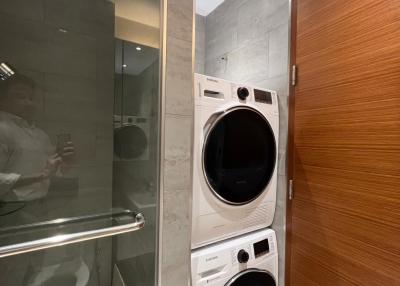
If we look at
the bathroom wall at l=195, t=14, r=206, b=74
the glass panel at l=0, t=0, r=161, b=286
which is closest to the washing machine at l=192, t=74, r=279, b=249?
the glass panel at l=0, t=0, r=161, b=286

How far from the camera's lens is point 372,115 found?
3.28ft

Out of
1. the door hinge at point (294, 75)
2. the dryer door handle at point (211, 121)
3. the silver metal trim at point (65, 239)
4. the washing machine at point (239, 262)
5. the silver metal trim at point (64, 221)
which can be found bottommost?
the washing machine at point (239, 262)

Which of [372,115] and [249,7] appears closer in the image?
[372,115]

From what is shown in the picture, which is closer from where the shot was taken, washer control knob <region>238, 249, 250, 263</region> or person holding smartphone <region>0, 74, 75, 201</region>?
person holding smartphone <region>0, 74, 75, 201</region>

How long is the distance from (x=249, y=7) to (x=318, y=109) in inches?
42.2

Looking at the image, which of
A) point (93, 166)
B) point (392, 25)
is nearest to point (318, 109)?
point (392, 25)

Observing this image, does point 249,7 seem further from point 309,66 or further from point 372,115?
point 372,115

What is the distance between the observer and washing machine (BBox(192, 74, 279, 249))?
1.11 m

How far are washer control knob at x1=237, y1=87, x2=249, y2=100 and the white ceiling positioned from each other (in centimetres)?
126

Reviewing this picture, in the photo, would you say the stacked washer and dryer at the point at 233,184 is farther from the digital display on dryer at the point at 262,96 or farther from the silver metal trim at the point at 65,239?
the silver metal trim at the point at 65,239

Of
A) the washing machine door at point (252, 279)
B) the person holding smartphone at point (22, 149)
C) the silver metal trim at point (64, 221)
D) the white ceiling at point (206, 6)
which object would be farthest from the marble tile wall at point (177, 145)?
the white ceiling at point (206, 6)

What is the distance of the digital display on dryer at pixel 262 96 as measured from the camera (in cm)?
135

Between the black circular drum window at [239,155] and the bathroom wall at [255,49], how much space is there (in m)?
0.17

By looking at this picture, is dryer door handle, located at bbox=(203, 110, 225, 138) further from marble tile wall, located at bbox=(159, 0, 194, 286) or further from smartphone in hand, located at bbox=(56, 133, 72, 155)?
smartphone in hand, located at bbox=(56, 133, 72, 155)
